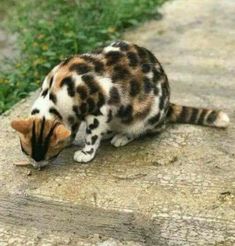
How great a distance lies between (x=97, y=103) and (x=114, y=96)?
13cm

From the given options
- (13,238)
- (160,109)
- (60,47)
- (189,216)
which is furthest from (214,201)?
(60,47)

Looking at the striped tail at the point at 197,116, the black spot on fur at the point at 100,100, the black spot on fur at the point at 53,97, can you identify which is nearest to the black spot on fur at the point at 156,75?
the striped tail at the point at 197,116

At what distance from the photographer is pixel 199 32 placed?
675 centimetres

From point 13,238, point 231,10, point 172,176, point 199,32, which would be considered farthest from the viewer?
point 231,10

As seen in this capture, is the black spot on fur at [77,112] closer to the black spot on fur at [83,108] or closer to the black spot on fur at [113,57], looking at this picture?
the black spot on fur at [83,108]

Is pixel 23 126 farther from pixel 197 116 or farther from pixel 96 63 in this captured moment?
pixel 197 116

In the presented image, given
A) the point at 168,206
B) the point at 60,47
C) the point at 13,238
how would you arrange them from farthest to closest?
the point at 60,47 < the point at 168,206 < the point at 13,238

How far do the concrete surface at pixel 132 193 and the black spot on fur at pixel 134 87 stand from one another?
1.22 feet

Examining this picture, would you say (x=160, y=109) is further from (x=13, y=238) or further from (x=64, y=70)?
(x=13, y=238)

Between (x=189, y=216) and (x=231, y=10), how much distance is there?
14.8 ft

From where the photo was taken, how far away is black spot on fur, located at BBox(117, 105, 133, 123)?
3.99m

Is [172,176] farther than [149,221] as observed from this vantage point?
Yes

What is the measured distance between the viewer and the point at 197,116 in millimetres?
4422

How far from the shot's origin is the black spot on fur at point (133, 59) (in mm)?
4094
